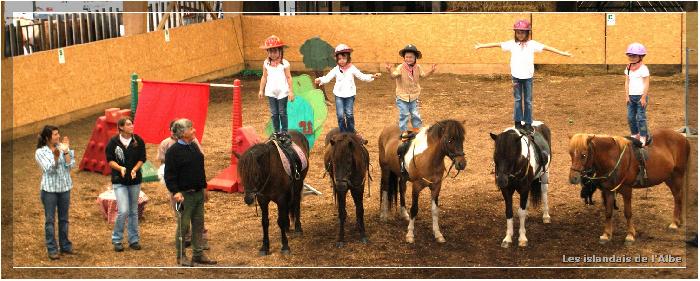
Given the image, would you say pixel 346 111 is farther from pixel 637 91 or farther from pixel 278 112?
pixel 637 91

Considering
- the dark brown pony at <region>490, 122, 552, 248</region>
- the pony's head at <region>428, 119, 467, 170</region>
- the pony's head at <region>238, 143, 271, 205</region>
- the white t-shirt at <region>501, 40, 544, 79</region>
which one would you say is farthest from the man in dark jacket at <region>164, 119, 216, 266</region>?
the white t-shirt at <region>501, 40, 544, 79</region>

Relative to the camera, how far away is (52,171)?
1383 centimetres

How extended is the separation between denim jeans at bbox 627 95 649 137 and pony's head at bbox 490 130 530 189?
1.96m

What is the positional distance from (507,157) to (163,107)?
20.4ft

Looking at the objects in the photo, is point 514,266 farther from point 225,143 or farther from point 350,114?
point 225,143

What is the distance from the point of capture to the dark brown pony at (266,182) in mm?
14133

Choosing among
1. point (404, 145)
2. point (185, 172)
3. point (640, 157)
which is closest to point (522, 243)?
point (640, 157)

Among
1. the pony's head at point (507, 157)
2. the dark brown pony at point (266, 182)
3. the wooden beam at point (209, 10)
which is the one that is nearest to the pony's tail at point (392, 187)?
the dark brown pony at point (266, 182)

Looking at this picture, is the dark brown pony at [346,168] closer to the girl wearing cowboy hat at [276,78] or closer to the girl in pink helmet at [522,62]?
the girl wearing cowboy hat at [276,78]

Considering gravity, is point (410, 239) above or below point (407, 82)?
below

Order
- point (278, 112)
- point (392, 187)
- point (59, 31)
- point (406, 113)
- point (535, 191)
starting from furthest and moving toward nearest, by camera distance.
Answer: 1. point (59, 31)
2. point (278, 112)
3. point (406, 113)
4. point (392, 187)
5. point (535, 191)

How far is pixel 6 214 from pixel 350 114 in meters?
5.08

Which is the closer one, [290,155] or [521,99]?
[290,155]

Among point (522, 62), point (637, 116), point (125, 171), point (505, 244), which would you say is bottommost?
point (505, 244)
